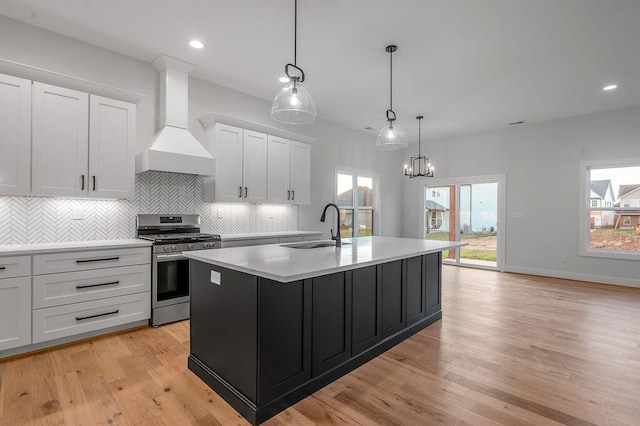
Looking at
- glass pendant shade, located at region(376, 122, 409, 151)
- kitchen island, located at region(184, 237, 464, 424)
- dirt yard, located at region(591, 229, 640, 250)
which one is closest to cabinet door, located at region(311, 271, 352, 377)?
kitchen island, located at region(184, 237, 464, 424)

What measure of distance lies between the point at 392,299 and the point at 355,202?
4088 mm

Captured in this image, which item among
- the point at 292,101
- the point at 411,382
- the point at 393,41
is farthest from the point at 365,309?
the point at 393,41

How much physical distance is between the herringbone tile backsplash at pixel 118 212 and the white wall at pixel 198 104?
0.54 metres

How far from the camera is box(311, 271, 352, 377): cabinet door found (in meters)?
2.24

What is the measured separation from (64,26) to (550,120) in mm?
7346

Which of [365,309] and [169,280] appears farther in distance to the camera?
[169,280]

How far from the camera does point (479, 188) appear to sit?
700cm

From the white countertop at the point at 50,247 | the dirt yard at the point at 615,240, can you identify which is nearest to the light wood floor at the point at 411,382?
the white countertop at the point at 50,247

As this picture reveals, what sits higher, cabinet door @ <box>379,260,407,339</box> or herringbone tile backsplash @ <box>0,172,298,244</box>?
herringbone tile backsplash @ <box>0,172,298,244</box>

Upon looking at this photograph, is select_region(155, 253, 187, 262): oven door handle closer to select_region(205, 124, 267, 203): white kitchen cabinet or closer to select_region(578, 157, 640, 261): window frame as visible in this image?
select_region(205, 124, 267, 203): white kitchen cabinet

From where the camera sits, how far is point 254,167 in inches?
180

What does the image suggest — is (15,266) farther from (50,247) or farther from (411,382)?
(411,382)

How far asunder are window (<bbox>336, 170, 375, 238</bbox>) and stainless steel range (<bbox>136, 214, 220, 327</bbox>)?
3.34 m

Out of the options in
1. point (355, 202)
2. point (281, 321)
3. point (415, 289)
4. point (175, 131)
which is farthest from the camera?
point (355, 202)
